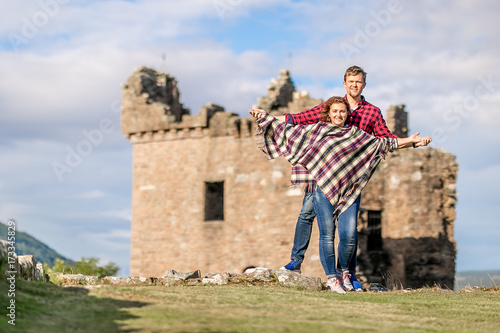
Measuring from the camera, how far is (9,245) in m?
6.77

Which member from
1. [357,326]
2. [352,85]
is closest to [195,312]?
[357,326]

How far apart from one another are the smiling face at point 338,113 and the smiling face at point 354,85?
1.22 feet

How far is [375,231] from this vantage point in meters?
22.1

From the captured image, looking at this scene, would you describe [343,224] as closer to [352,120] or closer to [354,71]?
[352,120]

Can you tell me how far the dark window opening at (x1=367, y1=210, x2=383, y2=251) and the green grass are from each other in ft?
45.9

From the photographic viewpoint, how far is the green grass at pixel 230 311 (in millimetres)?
5363

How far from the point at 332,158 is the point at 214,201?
620 inches

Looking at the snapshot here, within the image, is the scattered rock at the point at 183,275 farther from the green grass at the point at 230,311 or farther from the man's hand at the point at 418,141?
the man's hand at the point at 418,141

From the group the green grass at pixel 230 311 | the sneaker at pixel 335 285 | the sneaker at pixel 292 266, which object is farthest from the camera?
the sneaker at pixel 292 266

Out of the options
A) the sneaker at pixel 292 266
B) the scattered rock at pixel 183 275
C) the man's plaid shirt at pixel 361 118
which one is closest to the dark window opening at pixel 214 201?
the sneaker at pixel 292 266

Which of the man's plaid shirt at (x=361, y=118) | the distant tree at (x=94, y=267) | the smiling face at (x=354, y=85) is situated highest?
the smiling face at (x=354, y=85)

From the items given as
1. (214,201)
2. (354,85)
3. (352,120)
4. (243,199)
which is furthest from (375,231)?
(354,85)

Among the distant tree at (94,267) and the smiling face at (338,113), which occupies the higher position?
the smiling face at (338,113)

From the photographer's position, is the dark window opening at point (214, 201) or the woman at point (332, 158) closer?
the woman at point (332, 158)
